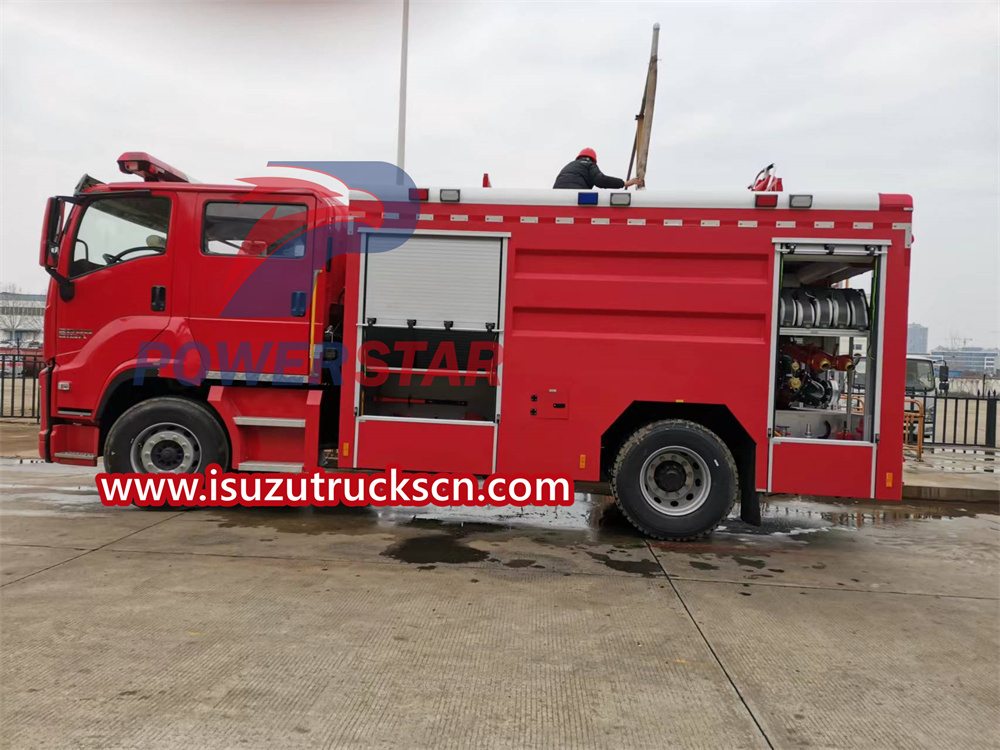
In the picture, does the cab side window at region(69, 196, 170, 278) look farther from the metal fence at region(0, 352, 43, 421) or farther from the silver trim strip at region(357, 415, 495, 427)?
the metal fence at region(0, 352, 43, 421)

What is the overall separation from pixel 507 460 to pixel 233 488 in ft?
8.74

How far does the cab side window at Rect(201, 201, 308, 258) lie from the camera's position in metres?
6.02

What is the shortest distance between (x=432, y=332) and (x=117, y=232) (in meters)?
3.12

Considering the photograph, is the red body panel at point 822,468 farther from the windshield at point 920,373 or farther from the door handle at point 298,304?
the windshield at point 920,373

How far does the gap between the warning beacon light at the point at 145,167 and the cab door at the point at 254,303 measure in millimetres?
556

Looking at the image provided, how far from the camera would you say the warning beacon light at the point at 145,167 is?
5977mm

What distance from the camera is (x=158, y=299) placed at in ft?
19.6

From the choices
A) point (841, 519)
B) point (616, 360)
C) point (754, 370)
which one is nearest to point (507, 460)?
point (616, 360)

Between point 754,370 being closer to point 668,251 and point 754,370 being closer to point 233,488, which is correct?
point 668,251

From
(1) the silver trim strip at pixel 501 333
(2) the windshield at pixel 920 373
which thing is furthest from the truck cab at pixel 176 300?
(2) the windshield at pixel 920 373

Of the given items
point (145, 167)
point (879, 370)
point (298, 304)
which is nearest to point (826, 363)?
point (879, 370)

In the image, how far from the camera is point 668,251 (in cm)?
548

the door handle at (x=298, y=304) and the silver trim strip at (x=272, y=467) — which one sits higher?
the door handle at (x=298, y=304)

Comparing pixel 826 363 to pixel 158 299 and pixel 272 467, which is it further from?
pixel 158 299
